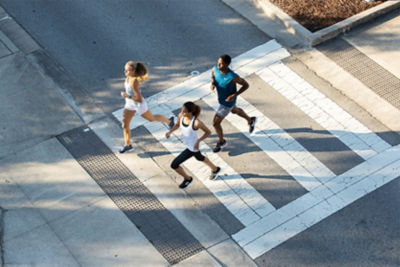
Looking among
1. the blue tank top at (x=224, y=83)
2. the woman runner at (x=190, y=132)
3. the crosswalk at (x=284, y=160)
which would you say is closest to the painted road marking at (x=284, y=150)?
the crosswalk at (x=284, y=160)

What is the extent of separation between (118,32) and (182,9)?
1.67 meters

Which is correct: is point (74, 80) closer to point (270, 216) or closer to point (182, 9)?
point (182, 9)

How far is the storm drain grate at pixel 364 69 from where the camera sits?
40.2 ft

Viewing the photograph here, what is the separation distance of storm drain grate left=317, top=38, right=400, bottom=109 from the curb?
0.69 feet

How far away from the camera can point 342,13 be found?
13.9 m

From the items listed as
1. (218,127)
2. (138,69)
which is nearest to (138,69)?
(138,69)

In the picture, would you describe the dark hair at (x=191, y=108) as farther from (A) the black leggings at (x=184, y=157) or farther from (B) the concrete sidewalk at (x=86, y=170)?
(B) the concrete sidewalk at (x=86, y=170)

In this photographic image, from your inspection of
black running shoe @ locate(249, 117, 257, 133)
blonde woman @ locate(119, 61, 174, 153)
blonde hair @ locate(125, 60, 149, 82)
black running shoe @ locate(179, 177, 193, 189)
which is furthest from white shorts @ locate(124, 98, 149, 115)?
black running shoe @ locate(249, 117, 257, 133)

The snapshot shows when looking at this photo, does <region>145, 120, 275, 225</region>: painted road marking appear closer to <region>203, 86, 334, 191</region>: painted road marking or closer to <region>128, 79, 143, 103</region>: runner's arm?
<region>203, 86, 334, 191</region>: painted road marking

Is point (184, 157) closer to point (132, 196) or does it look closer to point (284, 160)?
point (132, 196)

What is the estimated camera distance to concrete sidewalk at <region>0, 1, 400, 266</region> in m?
9.75

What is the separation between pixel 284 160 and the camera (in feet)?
36.2

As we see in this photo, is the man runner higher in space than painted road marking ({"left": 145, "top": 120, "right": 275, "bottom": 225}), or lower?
higher

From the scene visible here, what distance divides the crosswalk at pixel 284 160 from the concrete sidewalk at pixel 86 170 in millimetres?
470
